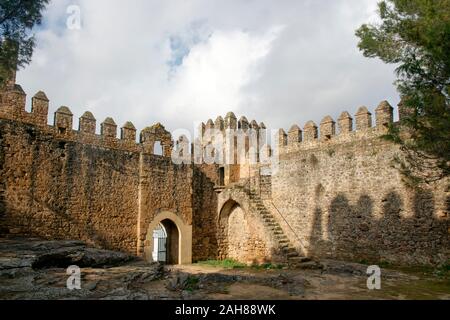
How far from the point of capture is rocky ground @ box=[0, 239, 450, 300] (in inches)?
245

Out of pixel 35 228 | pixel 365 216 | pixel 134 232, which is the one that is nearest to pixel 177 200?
pixel 134 232

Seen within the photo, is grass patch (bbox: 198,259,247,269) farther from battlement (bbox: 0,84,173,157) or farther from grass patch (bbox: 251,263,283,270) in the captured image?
battlement (bbox: 0,84,173,157)

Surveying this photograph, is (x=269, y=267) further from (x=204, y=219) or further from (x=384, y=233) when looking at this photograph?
(x=204, y=219)

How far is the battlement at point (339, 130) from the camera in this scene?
11.8m

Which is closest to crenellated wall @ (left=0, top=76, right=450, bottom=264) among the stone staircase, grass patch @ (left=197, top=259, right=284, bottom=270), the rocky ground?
the stone staircase

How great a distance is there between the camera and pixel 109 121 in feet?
41.7

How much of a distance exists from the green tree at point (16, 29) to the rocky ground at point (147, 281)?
12.3 feet

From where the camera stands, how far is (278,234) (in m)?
13.8

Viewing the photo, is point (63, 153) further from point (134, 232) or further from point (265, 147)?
point (265, 147)

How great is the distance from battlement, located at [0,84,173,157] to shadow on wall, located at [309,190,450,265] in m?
6.46

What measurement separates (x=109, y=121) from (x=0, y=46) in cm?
570

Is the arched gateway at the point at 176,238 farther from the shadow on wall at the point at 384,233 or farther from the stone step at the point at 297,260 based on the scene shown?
the shadow on wall at the point at 384,233

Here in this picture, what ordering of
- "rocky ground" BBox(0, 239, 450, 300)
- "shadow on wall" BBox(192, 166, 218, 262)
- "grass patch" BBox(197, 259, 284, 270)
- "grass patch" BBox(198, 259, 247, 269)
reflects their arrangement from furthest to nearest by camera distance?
"shadow on wall" BBox(192, 166, 218, 262), "grass patch" BBox(198, 259, 247, 269), "grass patch" BBox(197, 259, 284, 270), "rocky ground" BBox(0, 239, 450, 300)

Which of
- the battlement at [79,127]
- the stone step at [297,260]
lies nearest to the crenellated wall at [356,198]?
the stone step at [297,260]
